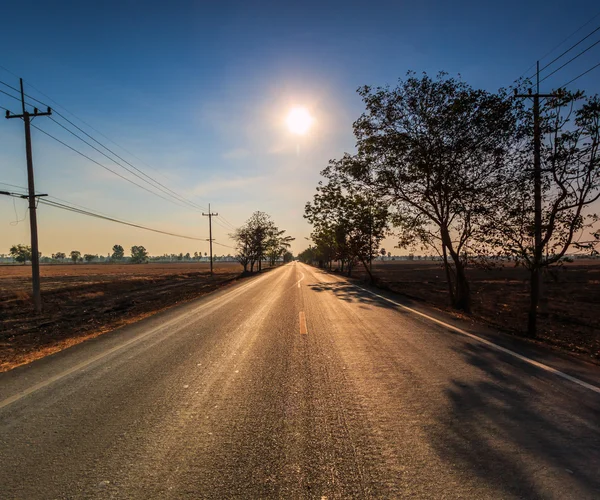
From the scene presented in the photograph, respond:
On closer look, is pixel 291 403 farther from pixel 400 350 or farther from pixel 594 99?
pixel 594 99

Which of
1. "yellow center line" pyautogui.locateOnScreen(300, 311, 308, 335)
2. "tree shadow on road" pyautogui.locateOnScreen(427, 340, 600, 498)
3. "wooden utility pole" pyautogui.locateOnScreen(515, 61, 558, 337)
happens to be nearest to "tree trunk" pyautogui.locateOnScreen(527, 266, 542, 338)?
"wooden utility pole" pyautogui.locateOnScreen(515, 61, 558, 337)

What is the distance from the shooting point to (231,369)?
526 centimetres

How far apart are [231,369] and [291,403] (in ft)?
5.49

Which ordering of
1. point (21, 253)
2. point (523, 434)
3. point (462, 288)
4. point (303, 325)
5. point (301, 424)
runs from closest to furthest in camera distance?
1. point (523, 434)
2. point (301, 424)
3. point (303, 325)
4. point (462, 288)
5. point (21, 253)

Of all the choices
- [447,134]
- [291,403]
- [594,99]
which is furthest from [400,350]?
[447,134]

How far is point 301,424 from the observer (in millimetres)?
3389

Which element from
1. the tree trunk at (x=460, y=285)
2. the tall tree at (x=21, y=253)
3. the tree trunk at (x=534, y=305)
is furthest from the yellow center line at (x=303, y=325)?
the tall tree at (x=21, y=253)

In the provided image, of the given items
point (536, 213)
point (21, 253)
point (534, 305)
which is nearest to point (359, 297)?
point (534, 305)

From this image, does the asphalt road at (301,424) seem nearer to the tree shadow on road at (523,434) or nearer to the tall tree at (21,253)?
the tree shadow on road at (523,434)

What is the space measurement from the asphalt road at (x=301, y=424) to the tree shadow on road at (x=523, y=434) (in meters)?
0.02

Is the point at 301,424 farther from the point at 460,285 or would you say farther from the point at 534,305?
the point at 460,285

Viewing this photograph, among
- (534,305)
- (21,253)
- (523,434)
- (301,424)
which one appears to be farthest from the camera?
(21,253)

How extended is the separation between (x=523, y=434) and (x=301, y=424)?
2141mm

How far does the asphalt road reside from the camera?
2.48 m
